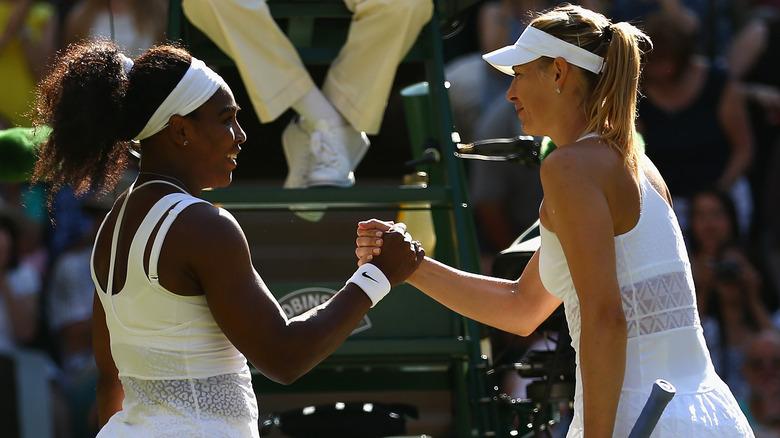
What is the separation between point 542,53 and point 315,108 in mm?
1810

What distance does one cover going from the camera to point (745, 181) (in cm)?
Answer: 646

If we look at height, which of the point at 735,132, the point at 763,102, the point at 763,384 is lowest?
the point at 763,384

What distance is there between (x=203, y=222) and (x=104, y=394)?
0.57 m

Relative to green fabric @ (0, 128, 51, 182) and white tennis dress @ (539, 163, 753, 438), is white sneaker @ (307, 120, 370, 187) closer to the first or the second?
green fabric @ (0, 128, 51, 182)

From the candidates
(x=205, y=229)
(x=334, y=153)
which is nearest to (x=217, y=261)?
(x=205, y=229)

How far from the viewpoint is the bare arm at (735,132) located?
640 cm

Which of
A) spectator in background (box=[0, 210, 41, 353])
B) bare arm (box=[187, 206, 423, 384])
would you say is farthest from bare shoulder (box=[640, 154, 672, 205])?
spectator in background (box=[0, 210, 41, 353])

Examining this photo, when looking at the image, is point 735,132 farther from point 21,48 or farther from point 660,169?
point 21,48

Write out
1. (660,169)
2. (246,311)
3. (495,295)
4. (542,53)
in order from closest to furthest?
(246,311) → (542,53) → (495,295) → (660,169)

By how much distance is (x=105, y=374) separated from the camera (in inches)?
103

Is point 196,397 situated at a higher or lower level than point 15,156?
lower

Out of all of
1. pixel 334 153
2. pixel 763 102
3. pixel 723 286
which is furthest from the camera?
pixel 763 102

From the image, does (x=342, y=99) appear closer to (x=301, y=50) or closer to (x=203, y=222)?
(x=301, y=50)

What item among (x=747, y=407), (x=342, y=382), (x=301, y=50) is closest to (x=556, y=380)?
(x=342, y=382)
